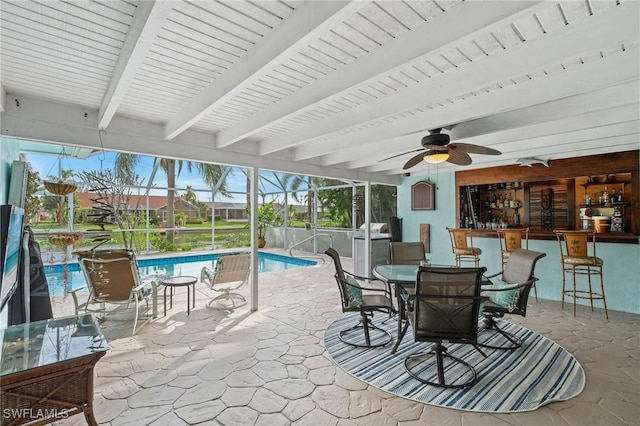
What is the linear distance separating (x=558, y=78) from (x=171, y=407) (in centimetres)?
393

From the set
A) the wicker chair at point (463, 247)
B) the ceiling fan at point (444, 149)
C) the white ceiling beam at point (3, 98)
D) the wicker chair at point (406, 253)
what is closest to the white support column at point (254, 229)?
the wicker chair at point (406, 253)

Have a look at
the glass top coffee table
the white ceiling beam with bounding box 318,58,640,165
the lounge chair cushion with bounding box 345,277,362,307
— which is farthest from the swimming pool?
the white ceiling beam with bounding box 318,58,640,165

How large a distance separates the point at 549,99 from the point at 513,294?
6.63ft

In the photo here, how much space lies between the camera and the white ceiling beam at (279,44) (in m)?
1.45

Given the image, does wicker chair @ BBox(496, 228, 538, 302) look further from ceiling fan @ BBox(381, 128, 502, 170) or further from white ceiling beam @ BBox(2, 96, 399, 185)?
white ceiling beam @ BBox(2, 96, 399, 185)

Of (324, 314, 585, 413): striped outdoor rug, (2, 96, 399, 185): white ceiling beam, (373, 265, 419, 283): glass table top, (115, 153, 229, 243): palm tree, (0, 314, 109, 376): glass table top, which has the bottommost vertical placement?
(324, 314, 585, 413): striped outdoor rug

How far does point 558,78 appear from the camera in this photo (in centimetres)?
231

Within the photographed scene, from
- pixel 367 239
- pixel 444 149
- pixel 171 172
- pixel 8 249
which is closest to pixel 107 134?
pixel 8 249

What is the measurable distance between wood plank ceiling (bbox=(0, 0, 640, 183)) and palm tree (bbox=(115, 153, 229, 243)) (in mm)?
7133

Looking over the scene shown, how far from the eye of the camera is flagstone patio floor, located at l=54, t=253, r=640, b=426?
2.24 meters

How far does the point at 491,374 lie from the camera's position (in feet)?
9.30

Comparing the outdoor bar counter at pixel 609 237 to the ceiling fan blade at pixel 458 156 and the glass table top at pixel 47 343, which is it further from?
the glass table top at pixel 47 343

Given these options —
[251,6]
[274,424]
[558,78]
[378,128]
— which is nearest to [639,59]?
[558,78]

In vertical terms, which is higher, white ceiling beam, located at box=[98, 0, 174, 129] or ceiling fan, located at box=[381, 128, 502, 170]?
white ceiling beam, located at box=[98, 0, 174, 129]
